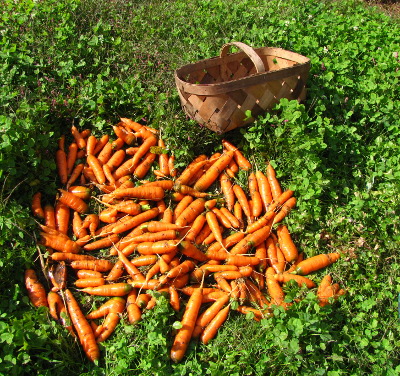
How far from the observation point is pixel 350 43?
5090 mm

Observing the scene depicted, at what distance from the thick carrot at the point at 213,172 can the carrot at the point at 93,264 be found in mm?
990

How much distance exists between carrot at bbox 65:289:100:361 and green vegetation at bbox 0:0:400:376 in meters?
0.07

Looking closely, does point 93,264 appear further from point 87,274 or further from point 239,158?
point 239,158

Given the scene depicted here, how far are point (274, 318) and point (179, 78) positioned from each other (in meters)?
2.29

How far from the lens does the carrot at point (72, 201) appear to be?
326 cm

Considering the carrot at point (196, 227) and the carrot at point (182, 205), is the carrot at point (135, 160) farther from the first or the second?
the carrot at point (196, 227)

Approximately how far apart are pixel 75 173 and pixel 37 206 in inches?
18.7

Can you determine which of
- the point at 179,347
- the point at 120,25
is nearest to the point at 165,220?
the point at 179,347

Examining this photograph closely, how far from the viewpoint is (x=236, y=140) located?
3.88 metres

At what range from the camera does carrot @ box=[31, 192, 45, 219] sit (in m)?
3.16

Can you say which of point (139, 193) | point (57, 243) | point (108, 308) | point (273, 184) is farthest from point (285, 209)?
point (57, 243)

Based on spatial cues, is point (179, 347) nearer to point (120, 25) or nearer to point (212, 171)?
point (212, 171)

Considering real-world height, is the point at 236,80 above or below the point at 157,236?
above

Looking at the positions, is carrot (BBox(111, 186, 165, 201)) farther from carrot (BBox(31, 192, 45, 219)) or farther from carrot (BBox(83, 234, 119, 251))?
carrot (BBox(31, 192, 45, 219))
